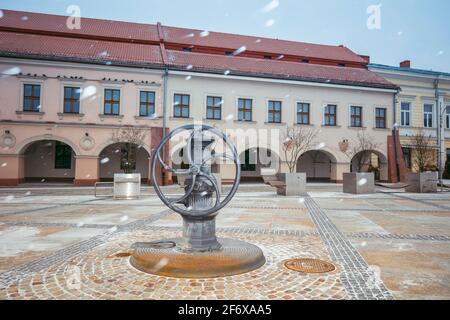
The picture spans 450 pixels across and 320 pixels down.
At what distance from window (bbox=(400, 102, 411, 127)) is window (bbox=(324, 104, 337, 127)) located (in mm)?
7664

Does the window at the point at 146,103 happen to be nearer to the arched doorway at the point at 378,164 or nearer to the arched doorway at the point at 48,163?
the arched doorway at the point at 48,163

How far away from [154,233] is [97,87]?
1681 cm

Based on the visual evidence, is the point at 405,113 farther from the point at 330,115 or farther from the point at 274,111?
the point at 274,111

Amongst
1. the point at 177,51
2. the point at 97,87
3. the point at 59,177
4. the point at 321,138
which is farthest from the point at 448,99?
the point at 59,177

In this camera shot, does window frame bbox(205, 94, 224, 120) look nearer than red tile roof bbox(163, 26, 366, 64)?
Yes

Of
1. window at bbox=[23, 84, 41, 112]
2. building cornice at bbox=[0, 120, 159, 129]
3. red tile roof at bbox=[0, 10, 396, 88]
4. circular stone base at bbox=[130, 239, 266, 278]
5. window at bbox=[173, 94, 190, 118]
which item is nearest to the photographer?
circular stone base at bbox=[130, 239, 266, 278]

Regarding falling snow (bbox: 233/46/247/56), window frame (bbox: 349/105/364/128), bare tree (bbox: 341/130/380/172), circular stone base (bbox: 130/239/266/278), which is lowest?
circular stone base (bbox: 130/239/266/278)

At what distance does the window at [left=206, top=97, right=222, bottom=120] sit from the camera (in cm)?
2159

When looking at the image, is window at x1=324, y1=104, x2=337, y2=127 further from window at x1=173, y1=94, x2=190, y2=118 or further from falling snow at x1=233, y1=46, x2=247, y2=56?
window at x1=173, y1=94, x2=190, y2=118

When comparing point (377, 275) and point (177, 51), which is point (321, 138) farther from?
point (377, 275)

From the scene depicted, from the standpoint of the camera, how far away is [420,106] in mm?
27234

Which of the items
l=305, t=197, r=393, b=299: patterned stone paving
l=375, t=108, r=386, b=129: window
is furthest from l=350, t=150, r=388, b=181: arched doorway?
l=305, t=197, r=393, b=299: patterned stone paving

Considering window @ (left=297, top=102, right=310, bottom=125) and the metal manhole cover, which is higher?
window @ (left=297, top=102, right=310, bottom=125)

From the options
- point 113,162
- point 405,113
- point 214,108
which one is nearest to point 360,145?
point 405,113
